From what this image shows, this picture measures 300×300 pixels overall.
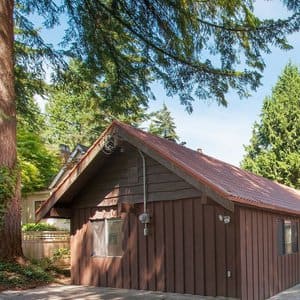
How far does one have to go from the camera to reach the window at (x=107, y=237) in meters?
11.9

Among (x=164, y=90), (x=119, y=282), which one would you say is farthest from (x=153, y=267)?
(x=164, y=90)

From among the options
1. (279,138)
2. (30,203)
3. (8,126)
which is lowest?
(30,203)

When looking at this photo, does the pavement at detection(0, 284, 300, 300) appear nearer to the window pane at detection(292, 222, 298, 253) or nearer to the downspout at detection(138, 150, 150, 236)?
the downspout at detection(138, 150, 150, 236)

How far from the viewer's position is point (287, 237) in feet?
41.6

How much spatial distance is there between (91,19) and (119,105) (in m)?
2.64

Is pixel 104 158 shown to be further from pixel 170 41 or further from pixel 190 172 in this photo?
pixel 170 41

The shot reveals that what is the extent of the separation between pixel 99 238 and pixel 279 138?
66.1ft

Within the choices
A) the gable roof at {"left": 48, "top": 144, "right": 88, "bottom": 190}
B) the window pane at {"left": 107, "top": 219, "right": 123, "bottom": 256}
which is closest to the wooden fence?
the window pane at {"left": 107, "top": 219, "right": 123, "bottom": 256}

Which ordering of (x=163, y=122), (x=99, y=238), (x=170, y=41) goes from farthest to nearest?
(x=163, y=122) → (x=170, y=41) → (x=99, y=238)

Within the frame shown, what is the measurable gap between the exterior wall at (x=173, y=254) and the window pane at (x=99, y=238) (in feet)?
0.49

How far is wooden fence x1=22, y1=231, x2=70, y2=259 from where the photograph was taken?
15.1m

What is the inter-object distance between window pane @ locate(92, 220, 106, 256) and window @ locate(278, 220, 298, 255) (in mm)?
4516

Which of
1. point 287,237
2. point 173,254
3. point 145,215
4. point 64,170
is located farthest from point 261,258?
point 64,170

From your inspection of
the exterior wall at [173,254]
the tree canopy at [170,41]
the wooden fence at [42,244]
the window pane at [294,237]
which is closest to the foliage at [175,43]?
the tree canopy at [170,41]
